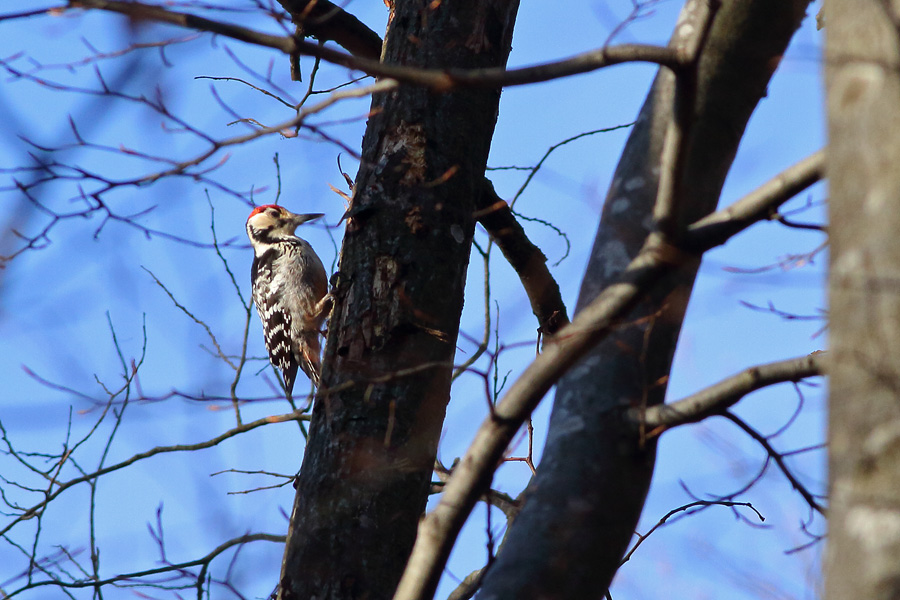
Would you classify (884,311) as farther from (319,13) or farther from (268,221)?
(268,221)

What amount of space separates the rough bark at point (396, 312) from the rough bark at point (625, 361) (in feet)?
2.31

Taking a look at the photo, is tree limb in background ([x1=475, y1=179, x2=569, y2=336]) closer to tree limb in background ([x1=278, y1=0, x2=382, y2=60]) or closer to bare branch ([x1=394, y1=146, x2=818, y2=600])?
tree limb in background ([x1=278, y1=0, x2=382, y2=60])

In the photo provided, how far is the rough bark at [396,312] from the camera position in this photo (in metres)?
3.03

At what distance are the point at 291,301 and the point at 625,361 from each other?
505 cm

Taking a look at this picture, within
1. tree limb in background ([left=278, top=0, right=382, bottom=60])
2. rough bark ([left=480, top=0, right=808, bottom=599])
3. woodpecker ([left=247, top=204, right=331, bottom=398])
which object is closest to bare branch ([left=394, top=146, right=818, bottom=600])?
rough bark ([left=480, top=0, right=808, bottom=599])

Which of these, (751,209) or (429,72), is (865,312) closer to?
(751,209)

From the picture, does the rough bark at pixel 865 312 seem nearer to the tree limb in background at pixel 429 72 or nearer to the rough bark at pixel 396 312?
the tree limb in background at pixel 429 72

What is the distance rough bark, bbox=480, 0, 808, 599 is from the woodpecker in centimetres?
454

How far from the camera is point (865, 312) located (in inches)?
52.7

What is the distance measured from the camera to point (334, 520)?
3.03 m

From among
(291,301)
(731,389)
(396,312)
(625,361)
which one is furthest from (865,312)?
(291,301)

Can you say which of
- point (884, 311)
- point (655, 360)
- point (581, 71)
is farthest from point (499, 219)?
point (884, 311)

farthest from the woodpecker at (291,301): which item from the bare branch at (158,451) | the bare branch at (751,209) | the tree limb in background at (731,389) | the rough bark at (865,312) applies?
the rough bark at (865,312)

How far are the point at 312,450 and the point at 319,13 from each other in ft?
6.72
